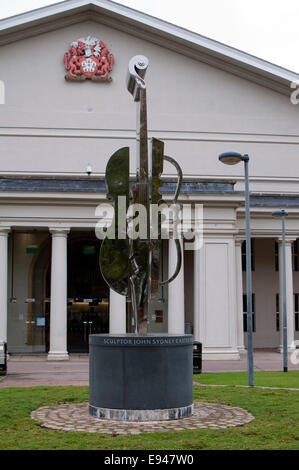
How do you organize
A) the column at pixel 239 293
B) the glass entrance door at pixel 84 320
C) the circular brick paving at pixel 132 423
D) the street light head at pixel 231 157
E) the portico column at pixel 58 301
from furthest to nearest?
the glass entrance door at pixel 84 320 → the column at pixel 239 293 → the portico column at pixel 58 301 → the street light head at pixel 231 157 → the circular brick paving at pixel 132 423

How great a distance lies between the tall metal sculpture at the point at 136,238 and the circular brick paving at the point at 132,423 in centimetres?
197

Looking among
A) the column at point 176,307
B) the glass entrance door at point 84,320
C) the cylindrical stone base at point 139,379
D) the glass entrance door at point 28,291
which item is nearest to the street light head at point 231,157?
the cylindrical stone base at point 139,379

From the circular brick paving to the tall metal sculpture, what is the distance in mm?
1973

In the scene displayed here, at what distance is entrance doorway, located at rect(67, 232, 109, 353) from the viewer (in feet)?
110

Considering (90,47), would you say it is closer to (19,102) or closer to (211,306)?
(19,102)

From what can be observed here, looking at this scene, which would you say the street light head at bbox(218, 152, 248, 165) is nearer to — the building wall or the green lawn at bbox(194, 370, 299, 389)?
the green lawn at bbox(194, 370, 299, 389)

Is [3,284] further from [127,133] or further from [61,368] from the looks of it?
[127,133]

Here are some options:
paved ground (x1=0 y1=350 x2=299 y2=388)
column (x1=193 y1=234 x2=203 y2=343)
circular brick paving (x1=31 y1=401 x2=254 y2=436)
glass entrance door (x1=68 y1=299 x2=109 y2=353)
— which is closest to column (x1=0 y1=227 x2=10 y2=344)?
paved ground (x1=0 y1=350 x2=299 y2=388)

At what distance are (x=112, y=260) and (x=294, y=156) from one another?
2635 centimetres

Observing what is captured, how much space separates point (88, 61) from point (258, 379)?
21964 millimetres

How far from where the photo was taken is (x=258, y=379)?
768 inches

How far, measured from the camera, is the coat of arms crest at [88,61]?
114 feet

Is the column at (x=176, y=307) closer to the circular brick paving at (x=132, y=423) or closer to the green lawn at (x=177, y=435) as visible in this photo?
the green lawn at (x=177, y=435)

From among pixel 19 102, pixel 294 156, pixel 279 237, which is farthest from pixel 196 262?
pixel 19 102
